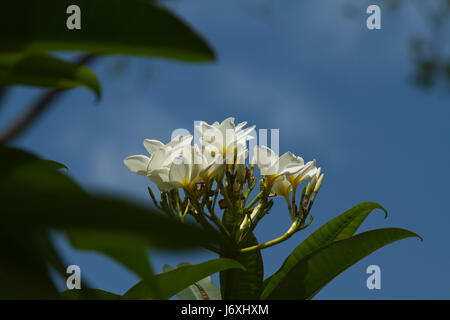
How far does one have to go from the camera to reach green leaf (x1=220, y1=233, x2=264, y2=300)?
822 millimetres

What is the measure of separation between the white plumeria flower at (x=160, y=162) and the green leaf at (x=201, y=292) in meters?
0.21

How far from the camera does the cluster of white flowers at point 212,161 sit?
82 cm

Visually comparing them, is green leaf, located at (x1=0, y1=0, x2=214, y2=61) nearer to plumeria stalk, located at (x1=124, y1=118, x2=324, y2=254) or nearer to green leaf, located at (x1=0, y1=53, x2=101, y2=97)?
green leaf, located at (x1=0, y1=53, x2=101, y2=97)

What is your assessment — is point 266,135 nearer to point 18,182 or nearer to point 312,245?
point 312,245

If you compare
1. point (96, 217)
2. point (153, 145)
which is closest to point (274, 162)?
point (153, 145)

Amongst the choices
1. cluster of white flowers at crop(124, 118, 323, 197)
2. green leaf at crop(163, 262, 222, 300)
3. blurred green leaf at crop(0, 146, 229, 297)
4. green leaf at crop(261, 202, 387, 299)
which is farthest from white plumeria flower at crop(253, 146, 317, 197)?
blurred green leaf at crop(0, 146, 229, 297)

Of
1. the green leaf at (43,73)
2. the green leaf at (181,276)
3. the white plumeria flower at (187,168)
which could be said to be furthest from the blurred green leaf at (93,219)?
the white plumeria flower at (187,168)

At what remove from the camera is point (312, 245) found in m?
0.89

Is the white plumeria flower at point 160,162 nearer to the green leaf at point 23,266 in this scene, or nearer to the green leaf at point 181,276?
the green leaf at point 181,276

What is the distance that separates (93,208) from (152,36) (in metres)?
Answer: 0.10

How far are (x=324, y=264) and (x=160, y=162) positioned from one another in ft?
1.09

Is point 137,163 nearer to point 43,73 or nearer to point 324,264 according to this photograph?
point 324,264
